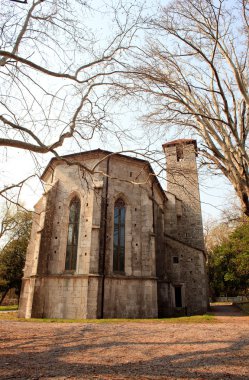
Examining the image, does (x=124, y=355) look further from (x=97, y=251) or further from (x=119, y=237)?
(x=119, y=237)

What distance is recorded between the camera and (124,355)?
226 inches

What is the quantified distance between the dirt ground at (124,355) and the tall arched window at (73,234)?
6.74 metres

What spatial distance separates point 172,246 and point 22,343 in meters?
16.0

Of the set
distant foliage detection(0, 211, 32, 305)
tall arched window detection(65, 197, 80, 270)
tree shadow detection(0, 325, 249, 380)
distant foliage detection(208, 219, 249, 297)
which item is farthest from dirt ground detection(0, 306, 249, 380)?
distant foliage detection(0, 211, 32, 305)

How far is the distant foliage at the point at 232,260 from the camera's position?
22.2m

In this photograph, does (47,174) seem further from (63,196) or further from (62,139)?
(62,139)

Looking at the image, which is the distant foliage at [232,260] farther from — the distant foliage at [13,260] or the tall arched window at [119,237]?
the distant foliage at [13,260]

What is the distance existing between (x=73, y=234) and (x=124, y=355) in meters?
10.8

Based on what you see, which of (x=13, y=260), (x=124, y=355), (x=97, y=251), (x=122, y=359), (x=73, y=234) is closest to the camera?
(x=122, y=359)

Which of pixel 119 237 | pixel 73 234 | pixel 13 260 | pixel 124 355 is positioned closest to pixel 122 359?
pixel 124 355

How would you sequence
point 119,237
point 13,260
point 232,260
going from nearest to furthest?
point 119,237 < point 232,260 < point 13,260

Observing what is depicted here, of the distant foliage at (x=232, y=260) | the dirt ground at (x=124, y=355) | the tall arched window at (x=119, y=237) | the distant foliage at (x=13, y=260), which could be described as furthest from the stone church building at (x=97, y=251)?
the distant foliage at (x=13, y=260)

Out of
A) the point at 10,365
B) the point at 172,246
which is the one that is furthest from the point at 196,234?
the point at 10,365

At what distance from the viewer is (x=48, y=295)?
14.8m
